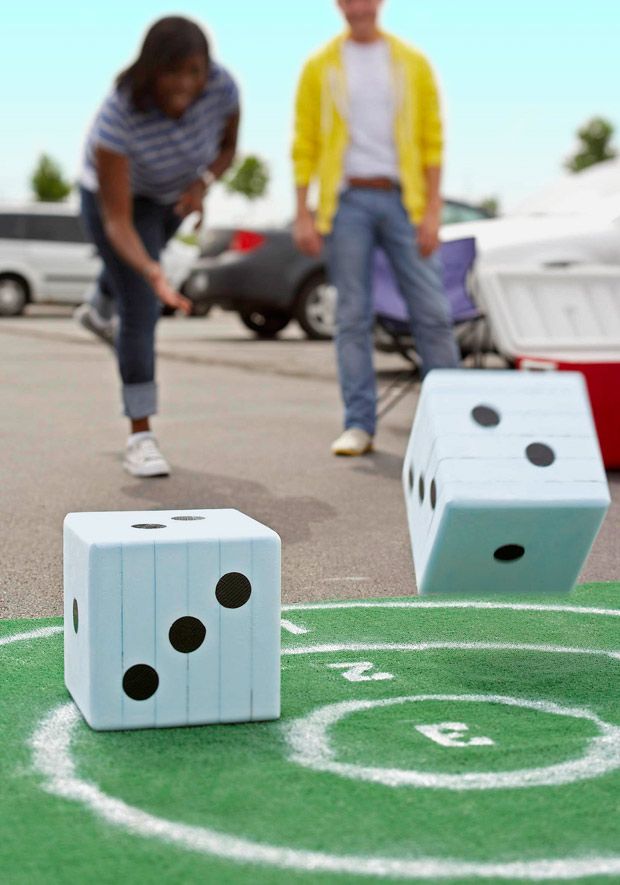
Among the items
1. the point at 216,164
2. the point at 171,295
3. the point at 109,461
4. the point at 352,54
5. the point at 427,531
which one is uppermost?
the point at 352,54

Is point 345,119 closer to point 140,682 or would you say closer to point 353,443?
point 353,443

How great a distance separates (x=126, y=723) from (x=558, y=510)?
119cm

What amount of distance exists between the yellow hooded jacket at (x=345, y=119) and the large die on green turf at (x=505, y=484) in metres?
3.09

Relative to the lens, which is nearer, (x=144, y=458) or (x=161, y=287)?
(x=161, y=287)

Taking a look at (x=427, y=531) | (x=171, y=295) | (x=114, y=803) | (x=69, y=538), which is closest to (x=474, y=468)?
(x=427, y=531)

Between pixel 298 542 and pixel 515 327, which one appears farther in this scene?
pixel 515 327

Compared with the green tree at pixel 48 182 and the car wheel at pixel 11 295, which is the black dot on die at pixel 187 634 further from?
the green tree at pixel 48 182

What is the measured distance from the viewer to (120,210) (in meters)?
5.71

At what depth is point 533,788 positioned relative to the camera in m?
2.53

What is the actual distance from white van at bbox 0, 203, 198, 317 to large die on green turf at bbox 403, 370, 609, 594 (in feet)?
63.6

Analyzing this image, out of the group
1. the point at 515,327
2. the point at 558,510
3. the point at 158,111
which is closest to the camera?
the point at 558,510

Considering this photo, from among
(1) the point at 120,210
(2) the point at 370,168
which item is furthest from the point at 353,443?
(1) the point at 120,210

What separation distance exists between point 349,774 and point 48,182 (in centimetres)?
6988

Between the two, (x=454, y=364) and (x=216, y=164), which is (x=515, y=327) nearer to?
(x=454, y=364)
